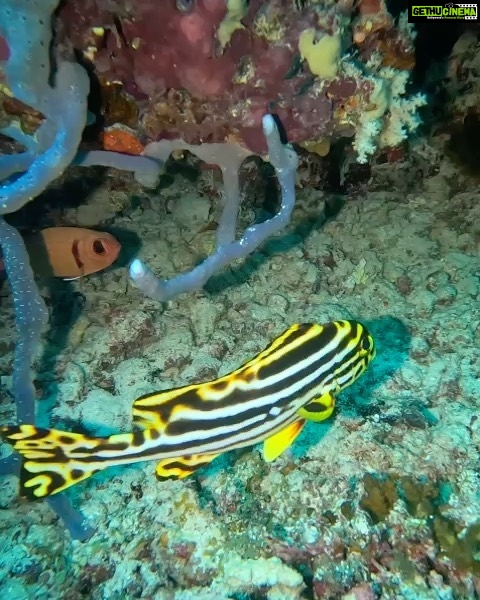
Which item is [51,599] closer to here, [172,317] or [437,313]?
[172,317]

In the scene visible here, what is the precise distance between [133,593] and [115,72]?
10.9 feet

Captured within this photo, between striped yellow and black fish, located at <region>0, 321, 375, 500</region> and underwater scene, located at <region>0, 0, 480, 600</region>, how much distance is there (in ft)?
0.04

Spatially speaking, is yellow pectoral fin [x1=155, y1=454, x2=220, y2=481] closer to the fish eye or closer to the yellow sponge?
the fish eye

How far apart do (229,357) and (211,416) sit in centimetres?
188

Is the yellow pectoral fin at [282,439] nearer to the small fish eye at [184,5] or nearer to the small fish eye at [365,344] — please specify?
the small fish eye at [365,344]

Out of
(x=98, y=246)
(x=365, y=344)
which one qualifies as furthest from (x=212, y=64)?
(x=98, y=246)

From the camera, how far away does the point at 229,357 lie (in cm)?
429

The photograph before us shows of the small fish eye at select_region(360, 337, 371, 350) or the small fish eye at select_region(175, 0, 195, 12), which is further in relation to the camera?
the small fish eye at select_region(360, 337, 371, 350)

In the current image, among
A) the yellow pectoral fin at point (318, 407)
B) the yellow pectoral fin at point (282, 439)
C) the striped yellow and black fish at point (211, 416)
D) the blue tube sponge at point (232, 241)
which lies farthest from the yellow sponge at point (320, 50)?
the yellow pectoral fin at point (282, 439)

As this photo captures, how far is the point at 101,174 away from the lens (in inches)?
216

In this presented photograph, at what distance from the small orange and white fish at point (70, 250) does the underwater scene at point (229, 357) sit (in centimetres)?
2

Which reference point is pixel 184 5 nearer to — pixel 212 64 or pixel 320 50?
pixel 212 64

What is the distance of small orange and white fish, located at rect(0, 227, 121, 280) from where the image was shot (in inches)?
193


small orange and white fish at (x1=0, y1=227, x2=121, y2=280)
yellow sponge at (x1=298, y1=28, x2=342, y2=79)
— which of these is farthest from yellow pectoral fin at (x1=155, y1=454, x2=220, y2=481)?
small orange and white fish at (x1=0, y1=227, x2=121, y2=280)
